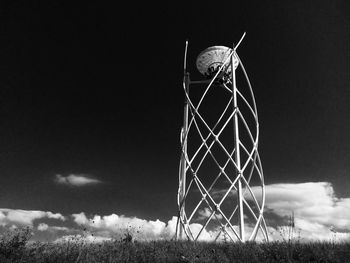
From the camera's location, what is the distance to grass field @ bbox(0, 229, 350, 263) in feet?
20.1

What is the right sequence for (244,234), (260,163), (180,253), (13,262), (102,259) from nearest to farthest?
(13,262), (102,259), (180,253), (244,234), (260,163)

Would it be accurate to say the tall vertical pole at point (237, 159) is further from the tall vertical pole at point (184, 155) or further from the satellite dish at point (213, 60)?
the tall vertical pole at point (184, 155)

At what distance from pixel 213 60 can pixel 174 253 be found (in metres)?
11.2

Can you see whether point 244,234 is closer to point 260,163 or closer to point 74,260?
point 260,163

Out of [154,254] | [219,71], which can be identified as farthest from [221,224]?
[154,254]

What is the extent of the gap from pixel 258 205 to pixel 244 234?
2.55 m

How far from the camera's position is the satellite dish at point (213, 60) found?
1590 centimetres

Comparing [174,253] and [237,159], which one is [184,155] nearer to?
[237,159]

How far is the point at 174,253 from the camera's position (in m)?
7.02

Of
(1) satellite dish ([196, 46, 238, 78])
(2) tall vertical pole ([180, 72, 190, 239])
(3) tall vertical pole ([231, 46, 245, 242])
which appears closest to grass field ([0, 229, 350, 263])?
(3) tall vertical pole ([231, 46, 245, 242])

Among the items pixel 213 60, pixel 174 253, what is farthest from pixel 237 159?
pixel 174 253

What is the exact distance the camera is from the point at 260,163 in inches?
595

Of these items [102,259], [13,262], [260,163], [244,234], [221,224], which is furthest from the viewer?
[260,163]

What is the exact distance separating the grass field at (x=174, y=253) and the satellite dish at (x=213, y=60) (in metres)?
10.2
